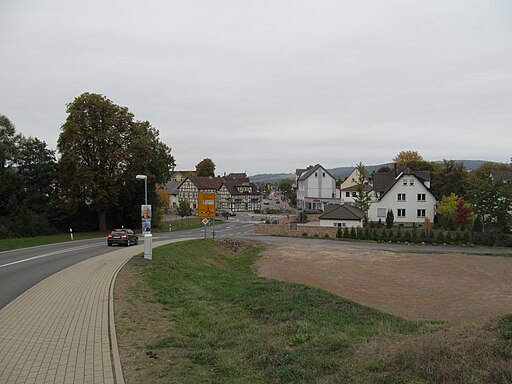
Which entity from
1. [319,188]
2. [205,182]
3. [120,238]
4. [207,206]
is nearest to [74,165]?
[207,206]

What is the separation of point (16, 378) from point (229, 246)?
110 feet

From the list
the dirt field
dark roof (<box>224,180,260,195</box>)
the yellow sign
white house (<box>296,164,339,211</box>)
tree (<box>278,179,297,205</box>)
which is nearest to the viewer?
the dirt field

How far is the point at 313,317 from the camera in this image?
9.52 m

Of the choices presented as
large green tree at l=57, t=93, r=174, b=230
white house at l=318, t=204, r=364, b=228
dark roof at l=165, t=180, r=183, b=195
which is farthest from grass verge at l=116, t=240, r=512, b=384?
dark roof at l=165, t=180, r=183, b=195

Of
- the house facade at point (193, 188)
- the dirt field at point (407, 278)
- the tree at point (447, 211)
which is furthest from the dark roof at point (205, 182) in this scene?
the dirt field at point (407, 278)

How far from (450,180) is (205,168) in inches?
3005

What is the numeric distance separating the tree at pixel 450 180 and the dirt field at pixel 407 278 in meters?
34.6

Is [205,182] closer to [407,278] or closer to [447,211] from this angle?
[447,211]

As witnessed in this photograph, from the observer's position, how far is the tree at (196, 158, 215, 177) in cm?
12638

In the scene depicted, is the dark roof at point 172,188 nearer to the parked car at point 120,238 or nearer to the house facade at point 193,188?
the house facade at point 193,188

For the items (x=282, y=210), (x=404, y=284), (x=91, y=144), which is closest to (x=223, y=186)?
(x=282, y=210)

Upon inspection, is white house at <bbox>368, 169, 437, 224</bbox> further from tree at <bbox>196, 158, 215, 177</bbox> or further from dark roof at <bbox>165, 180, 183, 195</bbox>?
tree at <bbox>196, 158, 215, 177</bbox>

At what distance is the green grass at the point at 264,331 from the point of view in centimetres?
621

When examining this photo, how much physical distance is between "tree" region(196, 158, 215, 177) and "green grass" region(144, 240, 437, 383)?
112312mm
